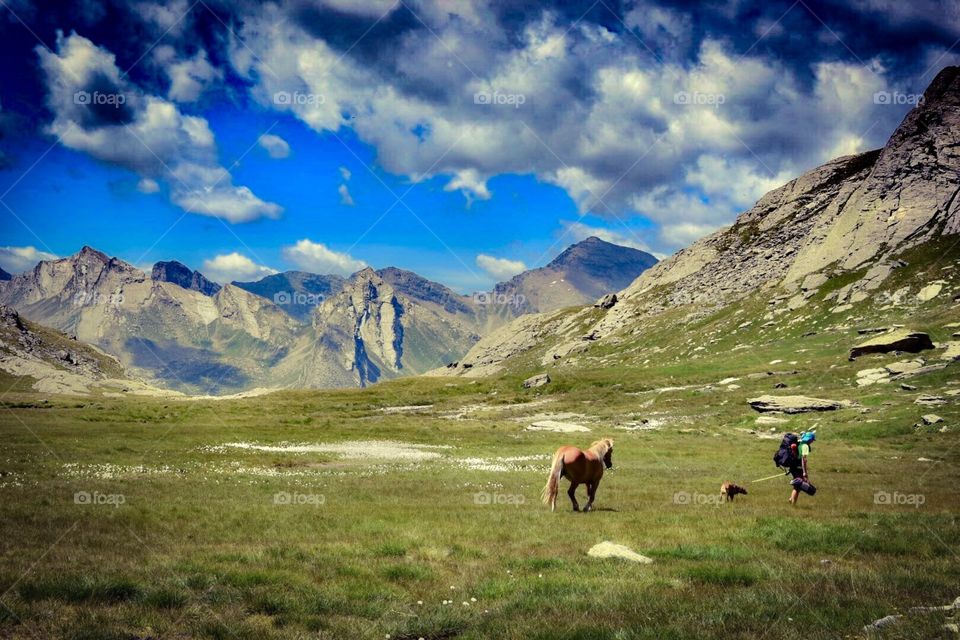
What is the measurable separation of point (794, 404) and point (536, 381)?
74.5 metres

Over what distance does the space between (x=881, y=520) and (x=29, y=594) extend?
2223cm

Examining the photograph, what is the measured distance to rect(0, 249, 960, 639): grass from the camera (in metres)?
8.58

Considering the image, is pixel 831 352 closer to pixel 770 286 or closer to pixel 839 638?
pixel 770 286

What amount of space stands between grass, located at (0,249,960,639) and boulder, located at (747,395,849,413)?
48.9 feet

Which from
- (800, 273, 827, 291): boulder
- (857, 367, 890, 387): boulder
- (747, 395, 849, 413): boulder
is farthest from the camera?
(800, 273, 827, 291): boulder

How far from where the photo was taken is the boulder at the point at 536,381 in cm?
13200

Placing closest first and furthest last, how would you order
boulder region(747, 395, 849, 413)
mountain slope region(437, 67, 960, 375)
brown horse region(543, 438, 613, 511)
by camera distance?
1. brown horse region(543, 438, 613, 511)
2. boulder region(747, 395, 849, 413)
3. mountain slope region(437, 67, 960, 375)

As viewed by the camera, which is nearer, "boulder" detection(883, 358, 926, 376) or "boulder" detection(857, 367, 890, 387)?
"boulder" detection(883, 358, 926, 376)

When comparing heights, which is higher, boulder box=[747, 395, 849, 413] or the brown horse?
boulder box=[747, 395, 849, 413]

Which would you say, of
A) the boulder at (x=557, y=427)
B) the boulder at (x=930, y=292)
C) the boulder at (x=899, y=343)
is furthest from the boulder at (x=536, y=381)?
the boulder at (x=930, y=292)

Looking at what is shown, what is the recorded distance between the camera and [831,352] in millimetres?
99312

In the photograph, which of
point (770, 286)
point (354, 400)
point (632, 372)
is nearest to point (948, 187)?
point (770, 286)

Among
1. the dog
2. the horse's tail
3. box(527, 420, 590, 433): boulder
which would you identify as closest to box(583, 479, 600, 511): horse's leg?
the horse's tail

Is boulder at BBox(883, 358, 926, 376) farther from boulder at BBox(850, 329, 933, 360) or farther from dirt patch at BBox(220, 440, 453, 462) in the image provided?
dirt patch at BBox(220, 440, 453, 462)
